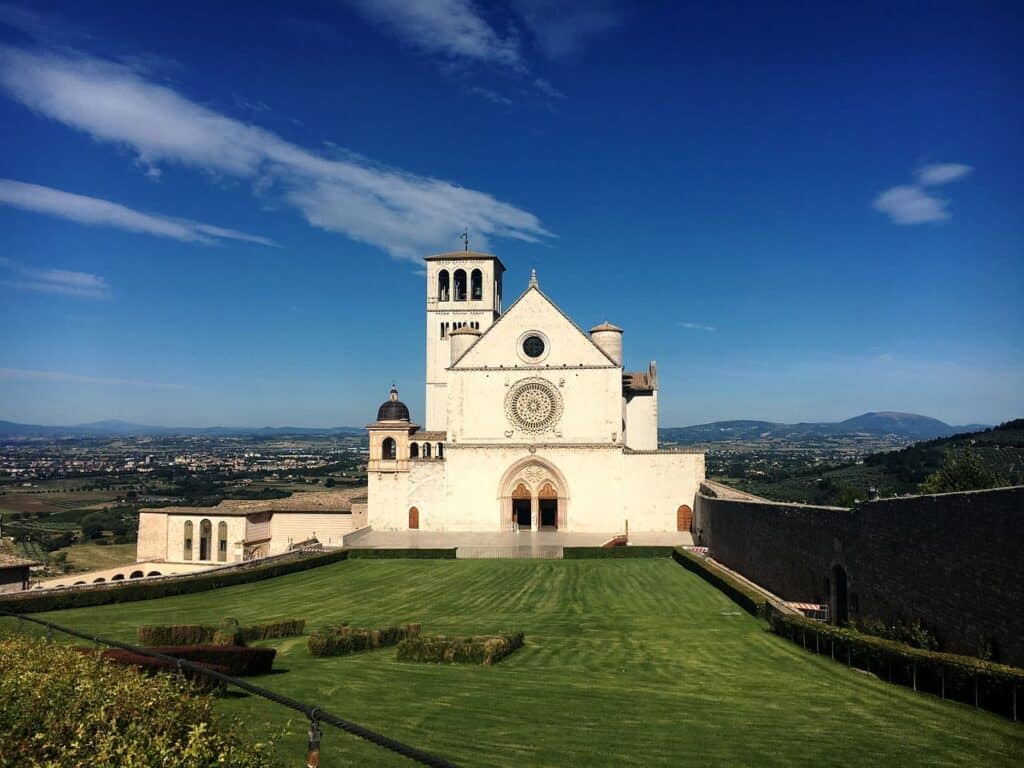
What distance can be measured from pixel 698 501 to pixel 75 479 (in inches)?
6610

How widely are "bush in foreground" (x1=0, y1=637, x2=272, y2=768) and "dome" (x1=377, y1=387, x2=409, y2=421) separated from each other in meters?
45.3

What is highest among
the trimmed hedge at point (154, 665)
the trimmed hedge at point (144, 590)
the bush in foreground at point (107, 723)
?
the bush in foreground at point (107, 723)

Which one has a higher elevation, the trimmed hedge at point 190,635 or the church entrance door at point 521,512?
the trimmed hedge at point 190,635

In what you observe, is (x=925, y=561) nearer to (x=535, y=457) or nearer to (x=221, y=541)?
(x=535, y=457)

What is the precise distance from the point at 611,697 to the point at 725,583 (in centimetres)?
1644

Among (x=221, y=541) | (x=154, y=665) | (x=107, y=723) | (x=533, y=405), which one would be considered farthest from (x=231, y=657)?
(x=533, y=405)

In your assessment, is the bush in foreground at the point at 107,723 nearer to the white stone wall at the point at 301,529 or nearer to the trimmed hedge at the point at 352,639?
the trimmed hedge at the point at 352,639

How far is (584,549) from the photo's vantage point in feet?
133

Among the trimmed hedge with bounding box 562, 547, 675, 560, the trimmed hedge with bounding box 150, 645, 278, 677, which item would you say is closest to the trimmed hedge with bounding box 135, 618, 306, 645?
the trimmed hedge with bounding box 150, 645, 278, 677

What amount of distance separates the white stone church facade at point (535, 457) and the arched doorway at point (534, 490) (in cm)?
6

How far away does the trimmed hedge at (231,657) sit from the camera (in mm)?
12867

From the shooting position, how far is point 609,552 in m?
40.6

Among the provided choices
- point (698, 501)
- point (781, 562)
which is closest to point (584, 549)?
point (698, 501)

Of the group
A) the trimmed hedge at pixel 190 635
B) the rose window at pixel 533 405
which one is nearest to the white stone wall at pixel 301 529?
the rose window at pixel 533 405
